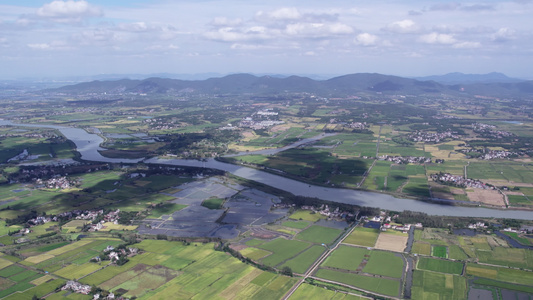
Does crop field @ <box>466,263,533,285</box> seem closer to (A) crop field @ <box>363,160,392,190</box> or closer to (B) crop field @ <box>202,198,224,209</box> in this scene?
(A) crop field @ <box>363,160,392,190</box>

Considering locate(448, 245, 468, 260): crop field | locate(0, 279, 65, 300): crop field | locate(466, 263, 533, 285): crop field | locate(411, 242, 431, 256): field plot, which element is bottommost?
locate(0, 279, 65, 300): crop field

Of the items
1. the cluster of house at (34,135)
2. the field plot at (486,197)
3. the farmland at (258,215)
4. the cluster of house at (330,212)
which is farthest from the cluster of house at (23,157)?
the field plot at (486,197)

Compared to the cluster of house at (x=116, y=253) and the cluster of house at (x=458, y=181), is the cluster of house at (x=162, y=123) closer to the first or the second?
the cluster of house at (x=458, y=181)

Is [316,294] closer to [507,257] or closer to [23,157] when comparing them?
[507,257]

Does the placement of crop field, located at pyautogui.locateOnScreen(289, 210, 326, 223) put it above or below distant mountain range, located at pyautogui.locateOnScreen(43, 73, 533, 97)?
below

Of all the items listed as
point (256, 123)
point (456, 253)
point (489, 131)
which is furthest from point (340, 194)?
point (256, 123)

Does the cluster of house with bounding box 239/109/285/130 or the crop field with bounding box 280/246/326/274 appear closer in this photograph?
the crop field with bounding box 280/246/326/274

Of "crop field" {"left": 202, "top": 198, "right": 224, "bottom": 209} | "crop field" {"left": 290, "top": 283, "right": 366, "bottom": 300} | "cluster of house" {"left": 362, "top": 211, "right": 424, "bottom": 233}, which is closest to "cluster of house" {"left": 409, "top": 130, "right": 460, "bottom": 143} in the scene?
"cluster of house" {"left": 362, "top": 211, "right": 424, "bottom": 233}
